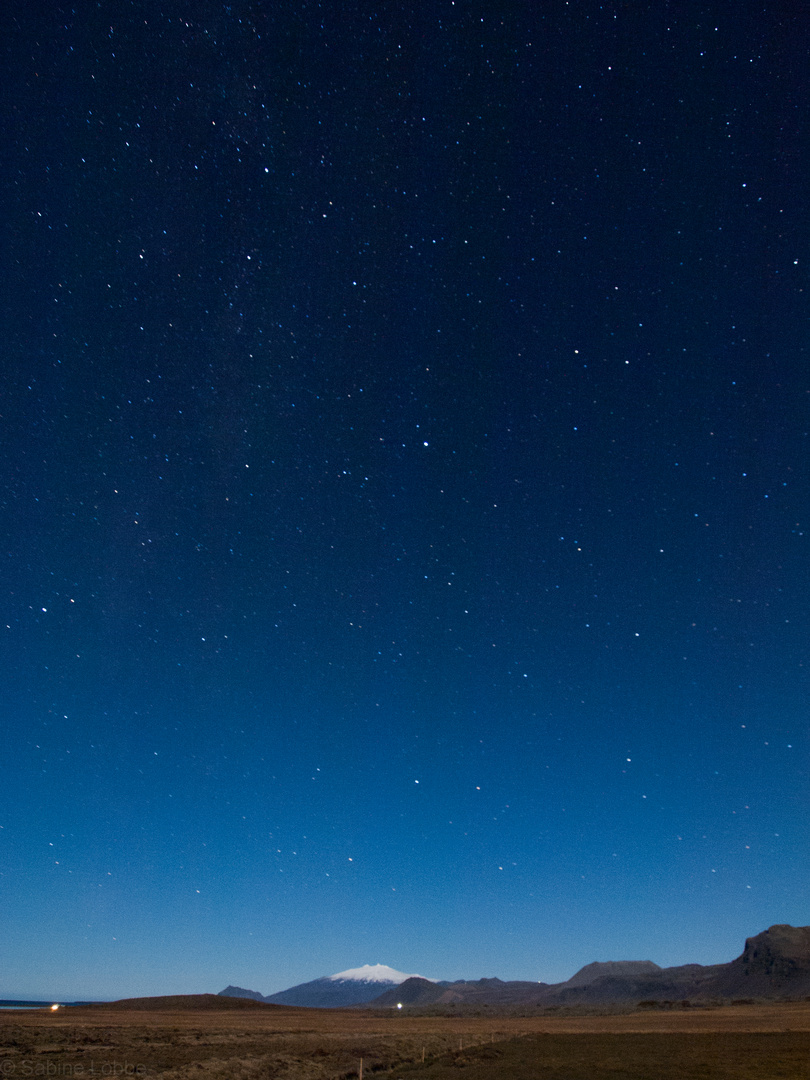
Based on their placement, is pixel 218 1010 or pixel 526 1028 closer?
pixel 526 1028

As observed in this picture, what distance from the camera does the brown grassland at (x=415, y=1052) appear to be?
21312 mm

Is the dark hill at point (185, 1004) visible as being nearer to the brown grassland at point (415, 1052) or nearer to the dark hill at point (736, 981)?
the brown grassland at point (415, 1052)

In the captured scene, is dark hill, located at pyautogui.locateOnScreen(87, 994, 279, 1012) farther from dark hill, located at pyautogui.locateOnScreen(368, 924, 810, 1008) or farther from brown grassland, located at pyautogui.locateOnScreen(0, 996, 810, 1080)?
dark hill, located at pyautogui.locateOnScreen(368, 924, 810, 1008)

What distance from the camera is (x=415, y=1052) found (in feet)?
89.4

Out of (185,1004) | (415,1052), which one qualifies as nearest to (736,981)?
(185,1004)

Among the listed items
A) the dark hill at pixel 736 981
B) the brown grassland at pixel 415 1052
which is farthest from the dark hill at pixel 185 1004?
the dark hill at pixel 736 981

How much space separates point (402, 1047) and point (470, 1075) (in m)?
10.1

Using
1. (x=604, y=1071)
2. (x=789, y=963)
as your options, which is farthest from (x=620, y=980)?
(x=604, y=1071)

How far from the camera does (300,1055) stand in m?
26.9

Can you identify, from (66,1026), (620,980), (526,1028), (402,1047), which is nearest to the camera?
(402,1047)

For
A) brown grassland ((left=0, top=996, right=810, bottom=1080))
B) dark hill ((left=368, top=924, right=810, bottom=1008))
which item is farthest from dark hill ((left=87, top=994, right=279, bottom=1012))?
dark hill ((left=368, top=924, right=810, bottom=1008))

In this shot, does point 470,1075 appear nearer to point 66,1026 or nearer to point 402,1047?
point 402,1047

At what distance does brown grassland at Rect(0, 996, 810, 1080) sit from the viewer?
21312 millimetres

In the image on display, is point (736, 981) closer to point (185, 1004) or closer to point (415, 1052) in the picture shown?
point (185, 1004)
